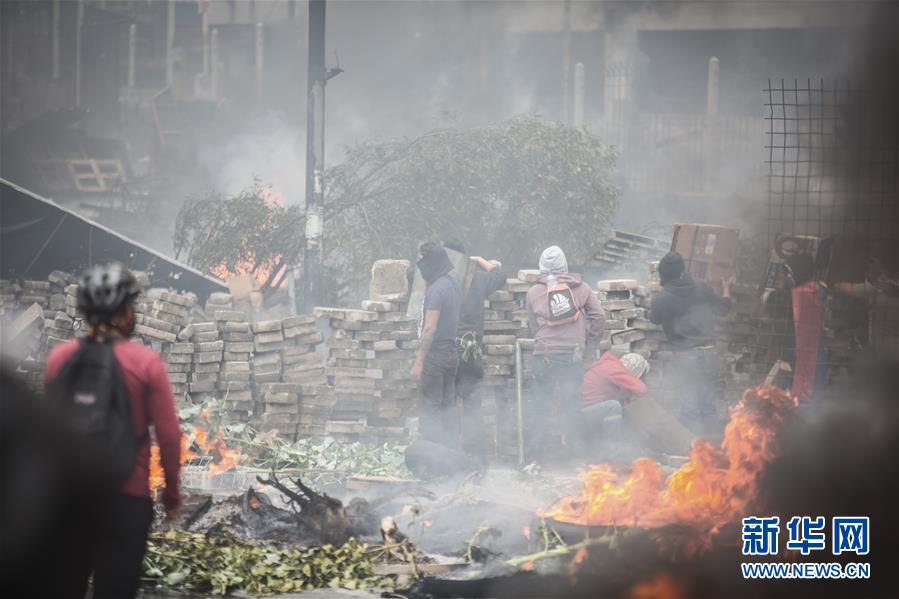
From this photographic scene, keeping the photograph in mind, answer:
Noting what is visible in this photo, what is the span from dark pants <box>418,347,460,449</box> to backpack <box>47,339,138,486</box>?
16.9ft

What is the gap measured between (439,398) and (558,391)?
3.55 ft

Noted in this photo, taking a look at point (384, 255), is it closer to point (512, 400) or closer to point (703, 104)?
point (512, 400)

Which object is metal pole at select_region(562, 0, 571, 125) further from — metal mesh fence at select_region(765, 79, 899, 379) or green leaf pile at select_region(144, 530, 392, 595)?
green leaf pile at select_region(144, 530, 392, 595)

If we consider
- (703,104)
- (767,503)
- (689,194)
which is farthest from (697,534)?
(703,104)

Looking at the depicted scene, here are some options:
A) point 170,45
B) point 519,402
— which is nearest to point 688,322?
point 519,402

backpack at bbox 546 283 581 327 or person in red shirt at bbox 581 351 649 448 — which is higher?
backpack at bbox 546 283 581 327

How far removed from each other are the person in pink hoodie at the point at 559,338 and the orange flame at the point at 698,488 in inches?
104

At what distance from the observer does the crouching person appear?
959 centimetres

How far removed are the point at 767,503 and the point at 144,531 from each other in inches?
141

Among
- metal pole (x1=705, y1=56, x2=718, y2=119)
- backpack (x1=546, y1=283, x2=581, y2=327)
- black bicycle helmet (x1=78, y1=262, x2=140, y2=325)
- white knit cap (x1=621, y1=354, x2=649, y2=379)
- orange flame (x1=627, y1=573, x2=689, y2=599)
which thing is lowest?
orange flame (x1=627, y1=573, x2=689, y2=599)

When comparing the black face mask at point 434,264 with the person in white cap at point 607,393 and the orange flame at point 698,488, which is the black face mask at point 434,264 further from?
the orange flame at point 698,488

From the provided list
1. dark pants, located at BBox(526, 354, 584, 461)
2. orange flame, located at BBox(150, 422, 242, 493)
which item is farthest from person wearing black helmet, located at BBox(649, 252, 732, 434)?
orange flame, located at BBox(150, 422, 242, 493)

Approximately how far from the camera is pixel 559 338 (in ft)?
31.9

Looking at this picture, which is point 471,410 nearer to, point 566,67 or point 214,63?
point 566,67
